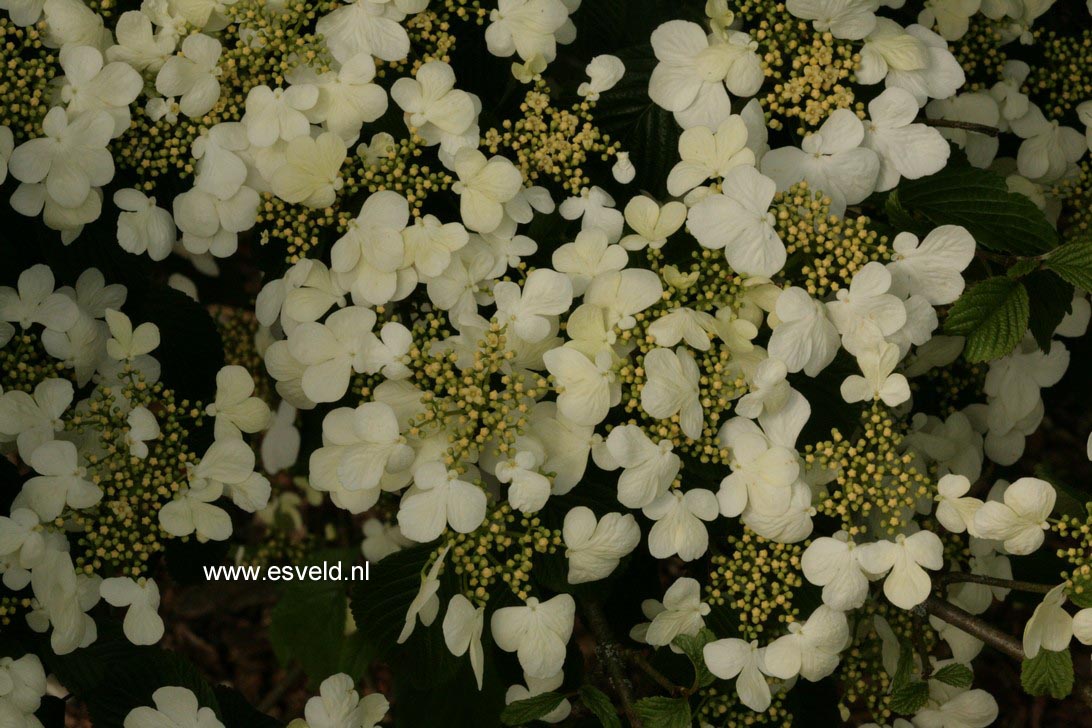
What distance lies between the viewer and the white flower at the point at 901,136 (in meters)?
1.11

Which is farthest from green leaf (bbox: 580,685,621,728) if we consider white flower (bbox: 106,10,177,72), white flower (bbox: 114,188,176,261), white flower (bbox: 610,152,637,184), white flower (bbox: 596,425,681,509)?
white flower (bbox: 106,10,177,72)

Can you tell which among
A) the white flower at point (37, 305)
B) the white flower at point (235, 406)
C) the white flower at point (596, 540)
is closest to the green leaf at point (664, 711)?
the white flower at point (596, 540)

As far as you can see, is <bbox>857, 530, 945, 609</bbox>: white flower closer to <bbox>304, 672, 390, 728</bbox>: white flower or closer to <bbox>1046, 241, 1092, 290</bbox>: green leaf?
<bbox>1046, 241, 1092, 290</bbox>: green leaf

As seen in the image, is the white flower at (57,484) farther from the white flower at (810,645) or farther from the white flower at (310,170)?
the white flower at (810,645)

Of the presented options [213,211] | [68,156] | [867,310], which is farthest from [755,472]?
[68,156]

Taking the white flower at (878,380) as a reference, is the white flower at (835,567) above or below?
below

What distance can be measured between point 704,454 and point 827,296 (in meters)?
0.23

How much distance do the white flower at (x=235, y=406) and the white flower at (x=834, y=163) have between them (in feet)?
1.87

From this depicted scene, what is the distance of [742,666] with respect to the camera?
3.56ft

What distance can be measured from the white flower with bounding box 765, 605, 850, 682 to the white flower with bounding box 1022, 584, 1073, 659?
165mm

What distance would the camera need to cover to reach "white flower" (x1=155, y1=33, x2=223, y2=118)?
1.07m

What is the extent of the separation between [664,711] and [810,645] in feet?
0.51

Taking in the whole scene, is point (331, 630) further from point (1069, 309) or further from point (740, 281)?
point (1069, 309)

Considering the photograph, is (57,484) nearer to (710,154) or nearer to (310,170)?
(310,170)
